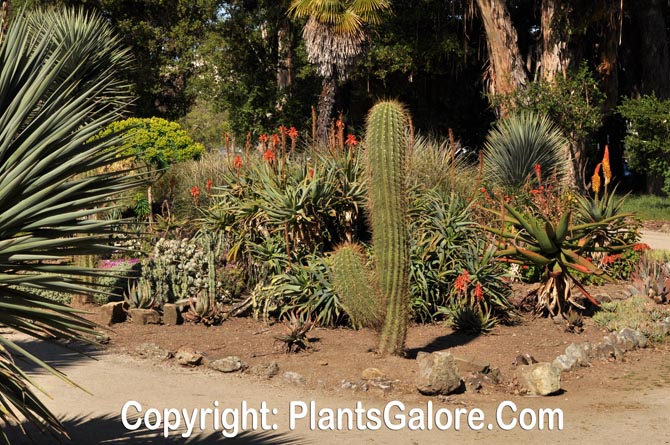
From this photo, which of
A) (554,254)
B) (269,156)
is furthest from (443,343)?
(269,156)

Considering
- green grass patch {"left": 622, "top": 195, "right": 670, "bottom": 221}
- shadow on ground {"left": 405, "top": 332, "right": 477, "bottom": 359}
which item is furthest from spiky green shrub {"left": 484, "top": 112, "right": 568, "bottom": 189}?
shadow on ground {"left": 405, "top": 332, "right": 477, "bottom": 359}

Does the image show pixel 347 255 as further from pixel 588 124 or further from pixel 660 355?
pixel 588 124

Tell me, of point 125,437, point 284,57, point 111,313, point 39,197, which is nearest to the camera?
point 39,197

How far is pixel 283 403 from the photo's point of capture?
288 inches

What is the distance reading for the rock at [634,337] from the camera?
9.22 m

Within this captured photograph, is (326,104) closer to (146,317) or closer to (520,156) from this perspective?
(520,156)

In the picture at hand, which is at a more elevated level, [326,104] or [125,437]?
[326,104]

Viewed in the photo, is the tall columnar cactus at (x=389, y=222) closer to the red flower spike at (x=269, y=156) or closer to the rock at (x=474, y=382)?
the rock at (x=474, y=382)

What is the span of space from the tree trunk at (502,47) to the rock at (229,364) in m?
15.2

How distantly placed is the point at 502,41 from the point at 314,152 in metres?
12.4

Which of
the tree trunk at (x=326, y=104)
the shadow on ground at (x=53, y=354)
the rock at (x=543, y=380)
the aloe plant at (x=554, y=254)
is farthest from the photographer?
the tree trunk at (x=326, y=104)

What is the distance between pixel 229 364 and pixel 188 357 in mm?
486

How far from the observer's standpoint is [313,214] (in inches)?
412

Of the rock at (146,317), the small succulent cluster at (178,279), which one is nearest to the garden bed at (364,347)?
the rock at (146,317)
